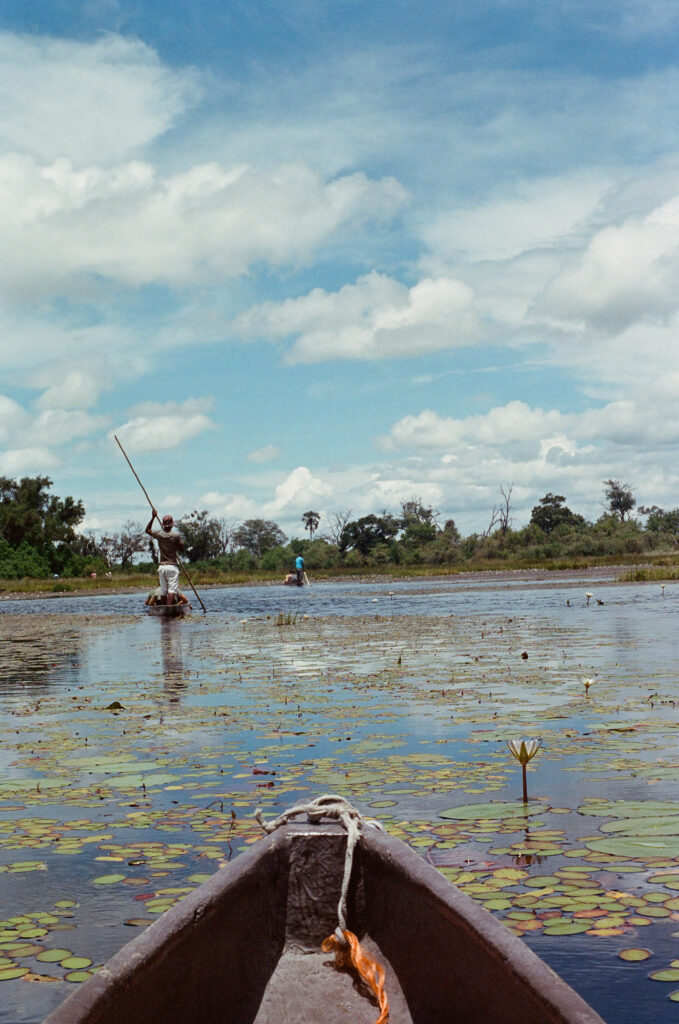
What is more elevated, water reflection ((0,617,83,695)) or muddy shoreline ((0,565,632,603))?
muddy shoreline ((0,565,632,603))

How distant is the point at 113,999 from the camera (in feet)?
7.70

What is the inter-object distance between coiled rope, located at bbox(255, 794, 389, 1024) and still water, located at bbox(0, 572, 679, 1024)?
0.71 m

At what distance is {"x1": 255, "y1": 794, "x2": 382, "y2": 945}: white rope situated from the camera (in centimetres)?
308

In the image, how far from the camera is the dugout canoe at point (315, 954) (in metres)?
2.36

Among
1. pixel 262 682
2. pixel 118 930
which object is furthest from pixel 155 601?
pixel 118 930

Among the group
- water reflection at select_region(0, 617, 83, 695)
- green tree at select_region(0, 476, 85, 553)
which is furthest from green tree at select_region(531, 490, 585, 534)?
water reflection at select_region(0, 617, 83, 695)

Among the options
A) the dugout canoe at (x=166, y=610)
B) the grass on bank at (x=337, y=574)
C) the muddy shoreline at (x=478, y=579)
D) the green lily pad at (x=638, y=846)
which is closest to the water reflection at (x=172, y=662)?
the dugout canoe at (x=166, y=610)

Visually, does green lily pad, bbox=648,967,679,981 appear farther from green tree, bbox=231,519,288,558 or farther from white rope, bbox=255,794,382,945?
green tree, bbox=231,519,288,558

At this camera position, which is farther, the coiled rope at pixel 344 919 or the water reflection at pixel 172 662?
the water reflection at pixel 172 662

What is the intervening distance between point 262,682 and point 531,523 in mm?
71478

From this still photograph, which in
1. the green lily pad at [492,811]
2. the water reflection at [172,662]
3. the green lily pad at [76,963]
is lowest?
the green lily pad at [76,963]

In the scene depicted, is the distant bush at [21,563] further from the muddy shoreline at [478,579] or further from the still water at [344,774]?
the still water at [344,774]

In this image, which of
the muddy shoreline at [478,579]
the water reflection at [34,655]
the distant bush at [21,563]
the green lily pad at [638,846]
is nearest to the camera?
the green lily pad at [638,846]

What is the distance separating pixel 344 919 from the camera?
3068mm
